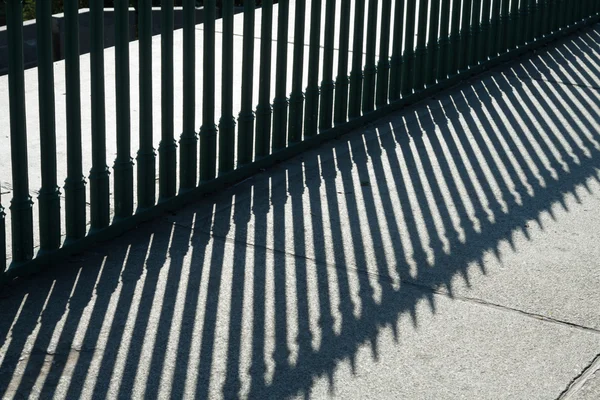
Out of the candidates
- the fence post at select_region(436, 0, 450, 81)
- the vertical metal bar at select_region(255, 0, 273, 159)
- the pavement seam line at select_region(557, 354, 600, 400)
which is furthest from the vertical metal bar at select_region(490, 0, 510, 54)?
the pavement seam line at select_region(557, 354, 600, 400)

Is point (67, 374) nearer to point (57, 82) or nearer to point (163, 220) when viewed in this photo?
point (163, 220)

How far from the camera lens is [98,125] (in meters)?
4.95

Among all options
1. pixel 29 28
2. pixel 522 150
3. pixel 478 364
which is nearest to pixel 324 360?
pixel 478 364

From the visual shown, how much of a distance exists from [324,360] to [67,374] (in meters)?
1.05

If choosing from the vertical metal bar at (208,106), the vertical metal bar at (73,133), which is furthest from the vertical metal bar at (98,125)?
the vertical metal bar at (208,106)

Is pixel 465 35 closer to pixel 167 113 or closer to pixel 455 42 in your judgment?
pixel 455 42

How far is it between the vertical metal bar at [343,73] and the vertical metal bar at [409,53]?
0.73m

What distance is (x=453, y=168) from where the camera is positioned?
645cm

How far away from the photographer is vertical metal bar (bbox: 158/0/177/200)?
5.24 meters

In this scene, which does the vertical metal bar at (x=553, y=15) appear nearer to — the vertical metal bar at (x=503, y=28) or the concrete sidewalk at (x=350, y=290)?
the vertical metal bar at (x=503, y=28)

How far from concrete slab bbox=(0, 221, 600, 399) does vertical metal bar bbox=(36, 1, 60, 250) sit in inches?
8.9

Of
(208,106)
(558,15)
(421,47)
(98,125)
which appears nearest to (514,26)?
(558,15)

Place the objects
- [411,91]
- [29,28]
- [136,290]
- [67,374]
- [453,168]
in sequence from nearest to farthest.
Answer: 1. [67,374]
2. [136,290]
3. [453,168]
4. [411,91]
5. [29,28]

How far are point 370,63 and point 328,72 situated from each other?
1.91ft
